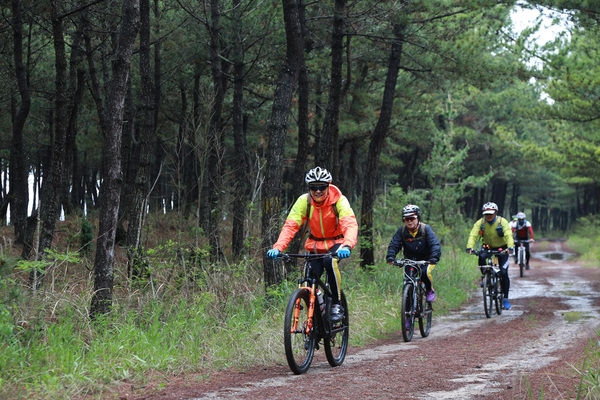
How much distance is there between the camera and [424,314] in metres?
12.5

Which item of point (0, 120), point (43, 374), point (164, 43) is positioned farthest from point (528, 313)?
point (0, 120)

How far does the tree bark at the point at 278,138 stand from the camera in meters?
12.7

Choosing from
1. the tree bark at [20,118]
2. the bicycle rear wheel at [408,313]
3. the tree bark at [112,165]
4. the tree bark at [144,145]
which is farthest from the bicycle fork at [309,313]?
the tree bark at [20,118]

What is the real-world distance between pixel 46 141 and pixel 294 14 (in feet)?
74.2

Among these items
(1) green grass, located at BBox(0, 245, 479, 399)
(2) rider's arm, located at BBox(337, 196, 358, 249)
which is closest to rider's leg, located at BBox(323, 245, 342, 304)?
(2) rider's arm, located at BBox(337, 196, 358, 249)

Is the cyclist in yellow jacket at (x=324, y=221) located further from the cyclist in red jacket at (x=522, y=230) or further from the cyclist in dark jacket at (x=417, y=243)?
the cyclist in red jacket at (x=522, y=230)

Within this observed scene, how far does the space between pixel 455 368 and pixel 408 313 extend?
3147 mm

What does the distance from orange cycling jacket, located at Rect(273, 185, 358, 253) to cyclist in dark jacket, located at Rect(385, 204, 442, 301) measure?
350 centimetres

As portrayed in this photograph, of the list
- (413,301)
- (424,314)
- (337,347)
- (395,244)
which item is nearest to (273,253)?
(337,347)

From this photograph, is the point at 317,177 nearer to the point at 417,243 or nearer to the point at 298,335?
the point at 298,335

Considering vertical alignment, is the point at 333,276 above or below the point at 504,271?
above

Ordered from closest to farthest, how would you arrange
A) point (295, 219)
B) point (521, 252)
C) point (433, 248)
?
point (295, 219), point (433, 248), point (521, 252)

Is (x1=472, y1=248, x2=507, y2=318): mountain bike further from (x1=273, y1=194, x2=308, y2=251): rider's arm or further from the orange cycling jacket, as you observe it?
(x1=273, y1=194, x2=308, y2=251): rider's arm

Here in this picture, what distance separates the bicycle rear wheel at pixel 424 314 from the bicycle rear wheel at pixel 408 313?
0.74ft
